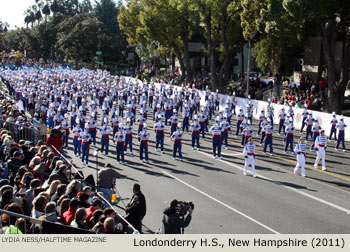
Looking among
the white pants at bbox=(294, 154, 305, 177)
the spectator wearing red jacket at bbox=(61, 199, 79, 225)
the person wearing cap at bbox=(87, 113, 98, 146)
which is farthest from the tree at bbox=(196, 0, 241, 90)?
the spectator wearing red jacket at bbox=(61, 199, 79, 225)

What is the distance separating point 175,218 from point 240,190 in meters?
7.95

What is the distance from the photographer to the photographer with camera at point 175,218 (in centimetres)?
866

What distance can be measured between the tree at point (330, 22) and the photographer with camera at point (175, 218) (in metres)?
19.8

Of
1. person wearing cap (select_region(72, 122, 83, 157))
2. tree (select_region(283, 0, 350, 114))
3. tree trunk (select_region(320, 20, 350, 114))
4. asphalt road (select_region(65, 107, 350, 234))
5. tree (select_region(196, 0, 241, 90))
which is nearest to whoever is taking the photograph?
asphalt road (select_region(65, 107, 350, 234))

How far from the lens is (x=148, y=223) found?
41.6 feet

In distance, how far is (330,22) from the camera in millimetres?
29906

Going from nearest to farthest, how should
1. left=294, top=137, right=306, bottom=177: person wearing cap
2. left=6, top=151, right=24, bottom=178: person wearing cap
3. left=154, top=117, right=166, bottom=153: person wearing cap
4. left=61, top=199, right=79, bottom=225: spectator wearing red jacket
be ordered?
left=61, top=199, right=79, bottom=225: spectator wearing red jacket → left=6, top=151, right=24, bottom=178: person wearing cap → left=294, top=137, right=306, bottom=177: person wearing cap → left=154, top=117, right=166, bottom=153: person wearing cap

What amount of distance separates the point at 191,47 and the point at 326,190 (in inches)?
1880

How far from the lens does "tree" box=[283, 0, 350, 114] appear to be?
25.4 m

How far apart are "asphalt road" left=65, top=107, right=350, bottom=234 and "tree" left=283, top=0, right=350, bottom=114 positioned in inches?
327

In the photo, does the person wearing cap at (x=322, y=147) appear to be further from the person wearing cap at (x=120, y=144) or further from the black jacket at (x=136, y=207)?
the black jacket at (x=136, y=207)

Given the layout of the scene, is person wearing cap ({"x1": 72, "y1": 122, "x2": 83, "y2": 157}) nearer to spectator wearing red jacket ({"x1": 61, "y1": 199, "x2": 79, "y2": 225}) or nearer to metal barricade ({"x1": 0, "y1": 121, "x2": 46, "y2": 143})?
Answer: metal barricade ({"x1": 0, "y1": 121, "x2": 46, "y2": 143})

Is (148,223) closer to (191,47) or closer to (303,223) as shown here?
(303,223)

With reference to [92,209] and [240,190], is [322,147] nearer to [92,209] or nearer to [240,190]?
[240,190]
